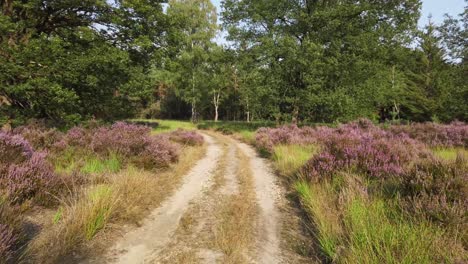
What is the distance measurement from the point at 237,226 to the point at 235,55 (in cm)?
2058

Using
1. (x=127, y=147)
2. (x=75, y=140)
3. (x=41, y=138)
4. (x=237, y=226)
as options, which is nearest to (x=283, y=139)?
(x=127, y=147)

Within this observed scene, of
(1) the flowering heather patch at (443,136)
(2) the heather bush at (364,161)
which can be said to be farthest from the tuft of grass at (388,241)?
(1) the flowering heather patch at (443,136)

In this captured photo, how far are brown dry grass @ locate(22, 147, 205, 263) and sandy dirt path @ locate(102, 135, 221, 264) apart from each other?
0.73ft

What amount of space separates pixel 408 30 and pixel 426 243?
23.2 m

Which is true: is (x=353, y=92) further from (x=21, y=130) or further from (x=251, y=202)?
(x=21, y=130)

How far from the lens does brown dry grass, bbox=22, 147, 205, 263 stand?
3521 millimetres

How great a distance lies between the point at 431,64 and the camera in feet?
127

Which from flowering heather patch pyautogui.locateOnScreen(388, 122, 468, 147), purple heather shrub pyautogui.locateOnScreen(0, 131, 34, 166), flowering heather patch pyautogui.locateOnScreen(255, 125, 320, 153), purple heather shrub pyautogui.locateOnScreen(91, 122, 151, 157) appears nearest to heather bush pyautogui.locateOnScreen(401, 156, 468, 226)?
purple heather shrub pyautogui.locateOnScreen(0, 131, 34, 166)

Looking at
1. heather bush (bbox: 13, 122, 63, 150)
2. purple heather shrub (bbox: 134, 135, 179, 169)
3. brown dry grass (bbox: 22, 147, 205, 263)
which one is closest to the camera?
brown dry grass (bbox: 22, 147, 205, 263)

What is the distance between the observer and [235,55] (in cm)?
2358

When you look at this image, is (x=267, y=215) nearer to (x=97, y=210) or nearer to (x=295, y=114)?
(x=97, y=210)

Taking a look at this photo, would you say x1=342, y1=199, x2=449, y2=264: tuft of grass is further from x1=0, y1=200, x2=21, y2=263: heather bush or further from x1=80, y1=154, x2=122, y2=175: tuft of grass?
x1=80, y1=154, x2=122, y2=175: tuft of grass

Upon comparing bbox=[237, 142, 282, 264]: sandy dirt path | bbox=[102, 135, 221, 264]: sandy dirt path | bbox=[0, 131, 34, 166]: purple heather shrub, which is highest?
bbox=[0, 131, 34, 166]: purple heather shrub

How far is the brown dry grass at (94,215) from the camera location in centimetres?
352
